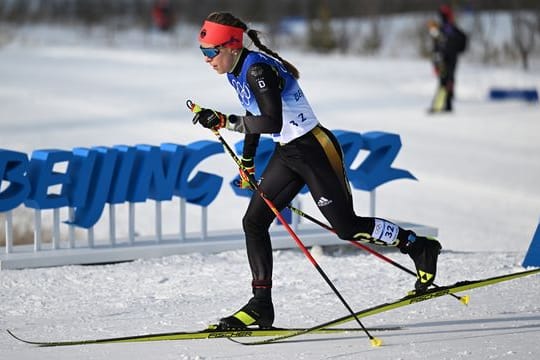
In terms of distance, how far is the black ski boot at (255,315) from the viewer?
627 centimetres

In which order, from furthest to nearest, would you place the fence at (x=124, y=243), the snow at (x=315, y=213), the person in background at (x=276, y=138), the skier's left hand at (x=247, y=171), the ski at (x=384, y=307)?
the fence at (x=124, y=243) → the skier's left hand at (x=247, y=171) → the snow at (x=315, y=213) → the ski at (x=384, y=307) → the person in background at (x=276, y=138)

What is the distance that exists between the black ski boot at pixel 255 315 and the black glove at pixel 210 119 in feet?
3.34

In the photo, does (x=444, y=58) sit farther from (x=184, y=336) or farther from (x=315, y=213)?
(x=184, y=336)

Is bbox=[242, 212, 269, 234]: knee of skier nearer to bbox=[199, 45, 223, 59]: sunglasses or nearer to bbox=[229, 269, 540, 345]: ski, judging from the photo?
bbox=[229, 269, 540, 345]: ski

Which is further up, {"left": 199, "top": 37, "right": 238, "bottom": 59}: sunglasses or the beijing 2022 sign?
{"left": 199, "top": 37, "right": 238, "bottom": 59}: sunglasses

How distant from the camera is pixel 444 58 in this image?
20.7 m

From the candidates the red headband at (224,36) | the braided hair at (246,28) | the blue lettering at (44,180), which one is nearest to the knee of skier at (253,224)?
the braided hair at (246,28)

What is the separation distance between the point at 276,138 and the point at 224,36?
65cm

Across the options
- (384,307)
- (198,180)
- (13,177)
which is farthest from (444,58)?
(384,307)

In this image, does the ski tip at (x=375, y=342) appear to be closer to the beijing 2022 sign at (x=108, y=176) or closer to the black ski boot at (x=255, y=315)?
the black ski boot at (x=255, y=315)

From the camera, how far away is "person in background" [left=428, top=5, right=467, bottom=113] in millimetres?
20656

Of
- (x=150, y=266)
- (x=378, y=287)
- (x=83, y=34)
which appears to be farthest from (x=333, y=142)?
(x=83, y=34)

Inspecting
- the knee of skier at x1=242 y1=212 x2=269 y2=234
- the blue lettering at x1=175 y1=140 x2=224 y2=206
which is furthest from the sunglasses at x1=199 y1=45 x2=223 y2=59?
the blue lettering at x1=175 y1=140 x2=224 y2=206

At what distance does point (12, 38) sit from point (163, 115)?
72.5ft
